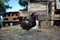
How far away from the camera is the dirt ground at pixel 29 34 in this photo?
1170 mm

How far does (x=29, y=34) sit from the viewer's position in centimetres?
124

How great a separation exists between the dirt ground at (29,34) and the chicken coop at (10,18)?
3cm

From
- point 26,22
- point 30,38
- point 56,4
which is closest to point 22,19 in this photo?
point 26,22

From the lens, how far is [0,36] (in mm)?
1206

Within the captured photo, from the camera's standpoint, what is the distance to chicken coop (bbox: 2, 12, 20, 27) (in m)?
1.23

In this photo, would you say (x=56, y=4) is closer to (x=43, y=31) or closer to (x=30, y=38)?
(x=43, y=31)

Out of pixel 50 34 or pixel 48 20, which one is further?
pixel 48 20

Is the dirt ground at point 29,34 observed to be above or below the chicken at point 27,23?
below

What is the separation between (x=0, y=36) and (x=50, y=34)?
0.33 metres

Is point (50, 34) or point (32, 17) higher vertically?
point (32, 17)

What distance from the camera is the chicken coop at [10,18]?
48.5 inches

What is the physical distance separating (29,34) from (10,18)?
0.17 metres

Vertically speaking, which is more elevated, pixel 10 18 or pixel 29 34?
pixel 10 18

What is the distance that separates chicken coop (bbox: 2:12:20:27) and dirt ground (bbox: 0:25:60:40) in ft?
0.10
